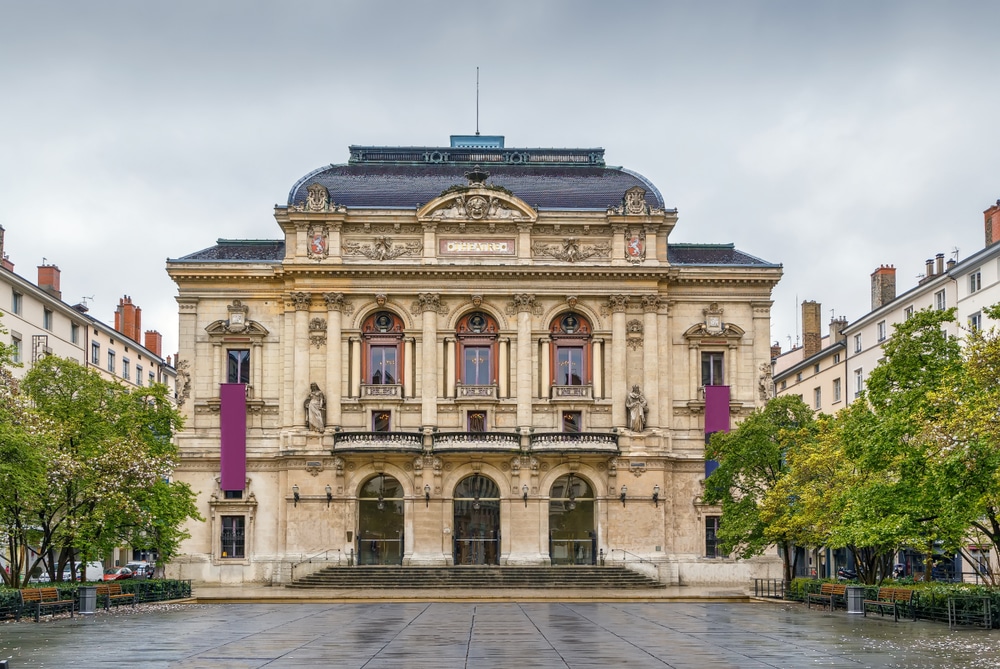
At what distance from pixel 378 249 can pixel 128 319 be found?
131 ft

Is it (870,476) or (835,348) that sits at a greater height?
(835,348)

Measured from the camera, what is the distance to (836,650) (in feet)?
100

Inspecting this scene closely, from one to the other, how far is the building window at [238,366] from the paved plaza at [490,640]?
1117 inches

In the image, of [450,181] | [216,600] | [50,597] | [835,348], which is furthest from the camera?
[835,348]

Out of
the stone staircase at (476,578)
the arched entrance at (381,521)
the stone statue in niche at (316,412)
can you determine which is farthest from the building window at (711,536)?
the stone statue in niche at (316,412)

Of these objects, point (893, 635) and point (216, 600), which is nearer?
point (893, 635)

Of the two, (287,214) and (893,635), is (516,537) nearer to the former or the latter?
(287,214)

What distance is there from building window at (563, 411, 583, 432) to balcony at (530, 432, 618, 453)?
2381 mm

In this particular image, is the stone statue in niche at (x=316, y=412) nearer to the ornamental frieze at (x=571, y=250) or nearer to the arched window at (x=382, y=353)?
the arched window at (x=382, y=353)

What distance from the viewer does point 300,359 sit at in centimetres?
7388

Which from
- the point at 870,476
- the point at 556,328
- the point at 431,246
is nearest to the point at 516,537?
the point at 556,328

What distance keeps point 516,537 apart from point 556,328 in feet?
41.0

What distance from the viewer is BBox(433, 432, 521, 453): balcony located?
7150 centimetres

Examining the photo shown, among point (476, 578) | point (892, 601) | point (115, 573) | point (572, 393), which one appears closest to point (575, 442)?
point (572, 393)
